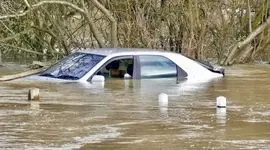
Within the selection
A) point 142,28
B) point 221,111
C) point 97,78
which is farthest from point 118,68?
point 142,28

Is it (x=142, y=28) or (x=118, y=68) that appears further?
(x=142, y=28)

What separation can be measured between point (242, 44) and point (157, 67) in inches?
265

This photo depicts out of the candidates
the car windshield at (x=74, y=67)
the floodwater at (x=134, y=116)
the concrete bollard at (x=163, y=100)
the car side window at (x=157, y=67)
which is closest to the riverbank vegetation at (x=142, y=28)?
the car windshield at (x=74, y=67)

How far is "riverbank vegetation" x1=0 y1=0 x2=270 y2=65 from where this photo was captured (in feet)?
63.8

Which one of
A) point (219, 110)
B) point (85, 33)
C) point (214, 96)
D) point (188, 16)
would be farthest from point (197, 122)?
point (85, 33)

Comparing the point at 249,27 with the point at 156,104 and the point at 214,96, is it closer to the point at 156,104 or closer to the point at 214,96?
the point at 214,96

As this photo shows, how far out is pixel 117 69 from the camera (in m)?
13.8

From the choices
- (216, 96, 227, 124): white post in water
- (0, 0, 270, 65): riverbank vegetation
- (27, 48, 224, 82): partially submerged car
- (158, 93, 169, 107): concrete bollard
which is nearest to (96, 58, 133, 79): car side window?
(27, 48, 224, 82): partially submerged car

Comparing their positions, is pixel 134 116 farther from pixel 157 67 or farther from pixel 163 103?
pixel 157 67

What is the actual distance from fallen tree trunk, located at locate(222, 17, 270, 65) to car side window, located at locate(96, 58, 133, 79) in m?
6.65

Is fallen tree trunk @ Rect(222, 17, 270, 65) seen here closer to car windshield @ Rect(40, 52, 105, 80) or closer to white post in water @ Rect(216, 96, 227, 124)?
car windshield @ Rect(40, 52, 105, 80)

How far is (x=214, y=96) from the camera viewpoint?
12.1m

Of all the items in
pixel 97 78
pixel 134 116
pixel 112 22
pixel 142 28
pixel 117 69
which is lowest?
pixel 134 116

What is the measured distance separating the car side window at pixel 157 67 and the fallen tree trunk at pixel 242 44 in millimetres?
6063
